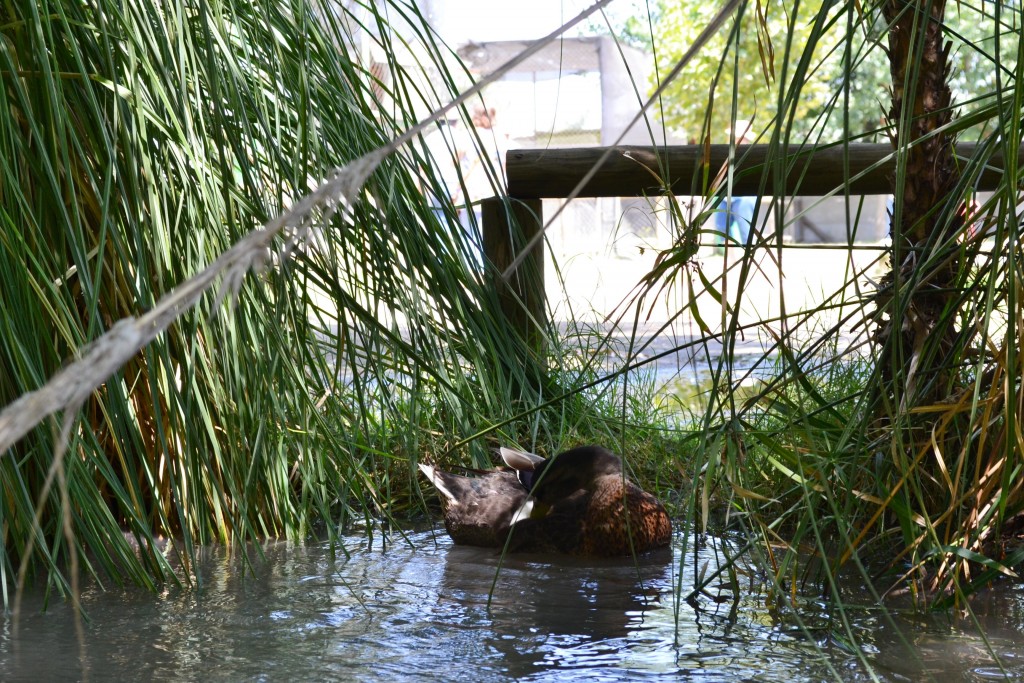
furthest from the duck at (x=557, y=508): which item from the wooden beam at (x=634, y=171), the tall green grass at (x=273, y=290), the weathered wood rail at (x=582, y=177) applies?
the wooden beam at (x=634, y=171)

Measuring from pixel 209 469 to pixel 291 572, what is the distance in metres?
0.68

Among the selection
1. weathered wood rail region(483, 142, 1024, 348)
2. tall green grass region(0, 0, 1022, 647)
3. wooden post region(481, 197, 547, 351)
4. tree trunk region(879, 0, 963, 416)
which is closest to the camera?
tall green grass region(0, 0, 1022, 647)

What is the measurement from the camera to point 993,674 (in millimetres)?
1832

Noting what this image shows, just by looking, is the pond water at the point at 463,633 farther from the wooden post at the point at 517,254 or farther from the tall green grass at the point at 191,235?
the wooden post at the point at 517,254

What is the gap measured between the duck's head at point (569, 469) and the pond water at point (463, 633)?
41 centimetres

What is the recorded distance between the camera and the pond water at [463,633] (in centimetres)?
193

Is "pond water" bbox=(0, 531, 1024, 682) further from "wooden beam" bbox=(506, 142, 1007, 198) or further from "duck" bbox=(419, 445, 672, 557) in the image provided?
"wooden beam" bbox=(506, 142, 1007, 198)

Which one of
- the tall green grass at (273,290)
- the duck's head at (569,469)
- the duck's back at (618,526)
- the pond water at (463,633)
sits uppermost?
the tall green grass at (273,290)

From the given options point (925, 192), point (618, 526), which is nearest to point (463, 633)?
point (618, 526)

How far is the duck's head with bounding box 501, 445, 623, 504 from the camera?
303 centimetres

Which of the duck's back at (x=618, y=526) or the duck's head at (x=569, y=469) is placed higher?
the duck's head at (x=569, y=469)

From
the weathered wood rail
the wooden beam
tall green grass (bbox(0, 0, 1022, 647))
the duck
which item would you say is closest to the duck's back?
the duck

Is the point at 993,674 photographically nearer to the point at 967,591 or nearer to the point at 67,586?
the point at 967,591

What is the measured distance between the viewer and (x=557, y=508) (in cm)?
297
